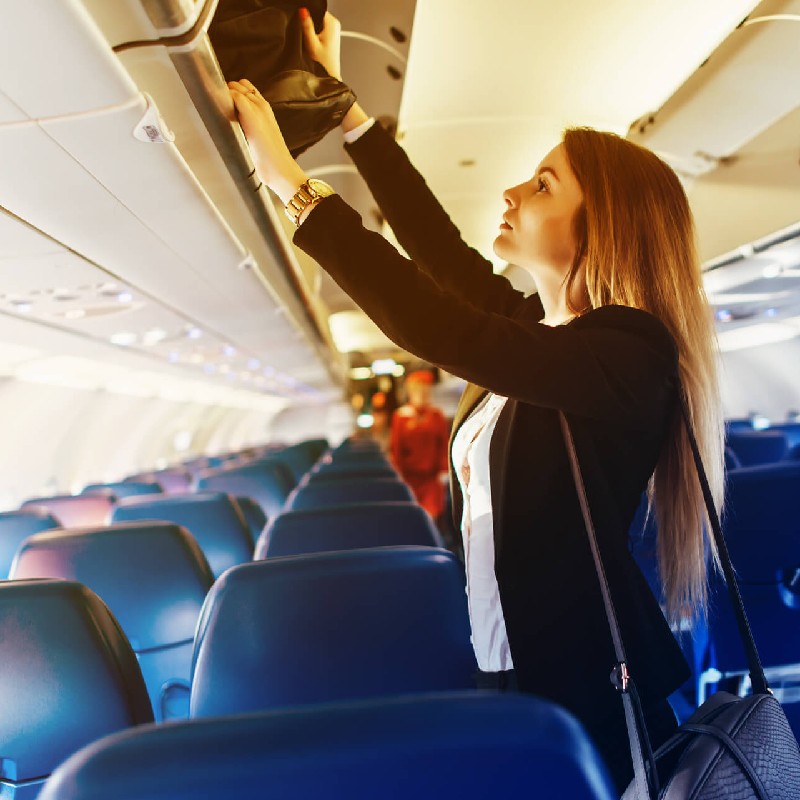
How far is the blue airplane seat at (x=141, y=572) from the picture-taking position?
2.46 m

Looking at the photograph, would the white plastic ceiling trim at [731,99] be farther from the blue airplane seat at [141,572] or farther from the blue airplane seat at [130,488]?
the blue airplane seat at [130,488]

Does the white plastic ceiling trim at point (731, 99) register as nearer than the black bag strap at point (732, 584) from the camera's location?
No

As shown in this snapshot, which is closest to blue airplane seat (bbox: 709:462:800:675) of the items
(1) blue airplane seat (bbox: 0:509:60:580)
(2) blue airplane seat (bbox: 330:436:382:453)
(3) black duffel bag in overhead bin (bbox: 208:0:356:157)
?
(3) black duffel bag in overhead bin (bbox: 208:0:356:157)

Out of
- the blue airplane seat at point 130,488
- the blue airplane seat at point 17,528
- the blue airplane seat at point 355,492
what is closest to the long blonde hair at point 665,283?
the blue airplane seat at point 355,492

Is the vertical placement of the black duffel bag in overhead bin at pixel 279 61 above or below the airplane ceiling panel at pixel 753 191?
below

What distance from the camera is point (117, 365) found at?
360 inches

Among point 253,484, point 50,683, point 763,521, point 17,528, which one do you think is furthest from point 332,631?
point 253,484

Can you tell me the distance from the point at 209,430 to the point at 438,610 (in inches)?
776

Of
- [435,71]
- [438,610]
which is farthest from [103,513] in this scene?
[438,610]

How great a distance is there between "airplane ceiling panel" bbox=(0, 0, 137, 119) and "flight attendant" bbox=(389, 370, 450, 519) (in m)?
5.36

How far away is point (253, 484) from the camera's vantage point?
609 centimetres

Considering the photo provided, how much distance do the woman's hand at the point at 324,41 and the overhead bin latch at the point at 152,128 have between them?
0.45 metres

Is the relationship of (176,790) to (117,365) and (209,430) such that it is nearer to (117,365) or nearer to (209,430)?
(117,365)

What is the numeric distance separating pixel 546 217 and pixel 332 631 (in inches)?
39.1
